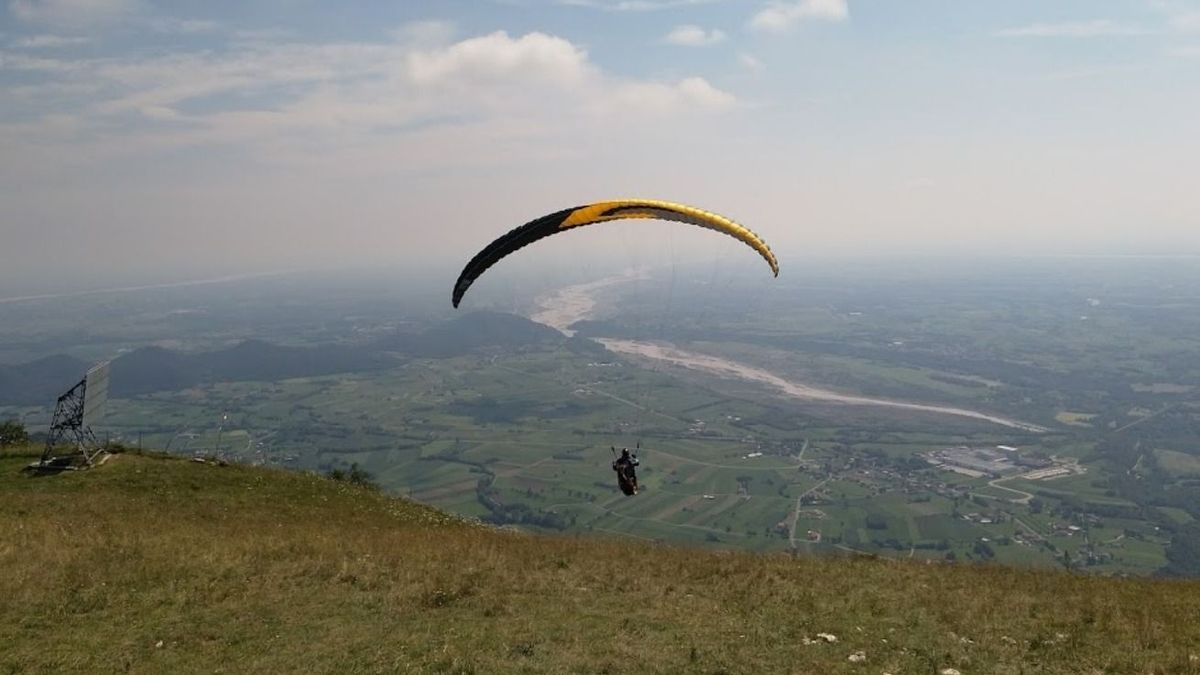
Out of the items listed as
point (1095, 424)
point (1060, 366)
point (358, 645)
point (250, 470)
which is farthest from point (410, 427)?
point (1060, 366)

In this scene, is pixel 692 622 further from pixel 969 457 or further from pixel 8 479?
pixel 969 457

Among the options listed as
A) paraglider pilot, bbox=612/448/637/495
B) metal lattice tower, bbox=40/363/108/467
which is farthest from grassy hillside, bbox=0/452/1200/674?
metal lattice tower, bbox=40/363/108/467

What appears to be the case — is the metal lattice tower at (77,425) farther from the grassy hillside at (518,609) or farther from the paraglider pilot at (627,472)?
the paraglider pilot at (627,472)

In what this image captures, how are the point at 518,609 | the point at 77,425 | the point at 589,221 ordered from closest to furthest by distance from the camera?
the point at 518,609
the point at 589,221
the point at 77,425

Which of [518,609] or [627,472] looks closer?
[518,609]

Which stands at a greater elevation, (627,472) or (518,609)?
(627,472)

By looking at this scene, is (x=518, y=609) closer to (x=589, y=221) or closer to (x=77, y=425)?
(x=589, y=221)

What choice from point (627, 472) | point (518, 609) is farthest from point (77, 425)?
point (518, 609)

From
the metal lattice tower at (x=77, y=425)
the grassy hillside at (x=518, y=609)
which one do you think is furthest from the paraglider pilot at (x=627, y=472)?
the metal lattice tower at (x=77, y=425)
